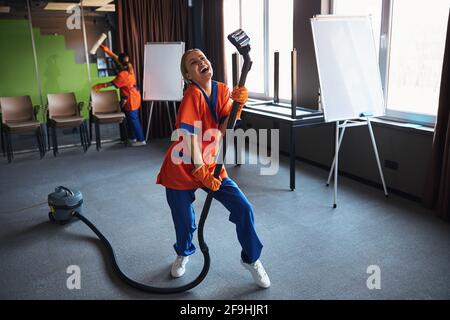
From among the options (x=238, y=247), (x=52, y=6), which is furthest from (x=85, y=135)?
(x=238, y=247)

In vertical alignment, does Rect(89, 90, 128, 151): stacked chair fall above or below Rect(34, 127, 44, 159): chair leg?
above

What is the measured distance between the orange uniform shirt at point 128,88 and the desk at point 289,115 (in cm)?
198

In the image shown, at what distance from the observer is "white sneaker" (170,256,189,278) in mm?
2372

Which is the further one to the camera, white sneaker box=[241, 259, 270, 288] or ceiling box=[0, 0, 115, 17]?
ceiling box=[0, 0, 115, 17]

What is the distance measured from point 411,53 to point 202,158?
249cm

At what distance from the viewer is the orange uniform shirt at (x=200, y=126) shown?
2.04 metres

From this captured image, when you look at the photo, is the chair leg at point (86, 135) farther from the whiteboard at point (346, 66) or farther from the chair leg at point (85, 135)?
the whiteboard at point (346, 66)

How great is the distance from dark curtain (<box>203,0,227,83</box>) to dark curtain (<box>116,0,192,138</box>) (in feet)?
1.05

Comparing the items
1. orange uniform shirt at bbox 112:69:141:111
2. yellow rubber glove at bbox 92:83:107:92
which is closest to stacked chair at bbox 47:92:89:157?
yellow rubber glove at bbox 92:83:107:92

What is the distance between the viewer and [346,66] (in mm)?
3293

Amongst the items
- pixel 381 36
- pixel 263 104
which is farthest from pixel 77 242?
pixel 381 36

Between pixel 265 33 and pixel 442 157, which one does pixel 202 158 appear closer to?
pixel 442 157

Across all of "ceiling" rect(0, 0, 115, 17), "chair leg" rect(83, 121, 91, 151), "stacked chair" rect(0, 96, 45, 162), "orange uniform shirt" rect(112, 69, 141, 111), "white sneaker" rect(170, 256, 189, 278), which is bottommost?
"white sneaker" rect(170, 256, 189, 278)

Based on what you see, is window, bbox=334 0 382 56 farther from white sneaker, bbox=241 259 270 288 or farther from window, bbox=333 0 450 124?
white sneaker, bbox=241 259 270 288
